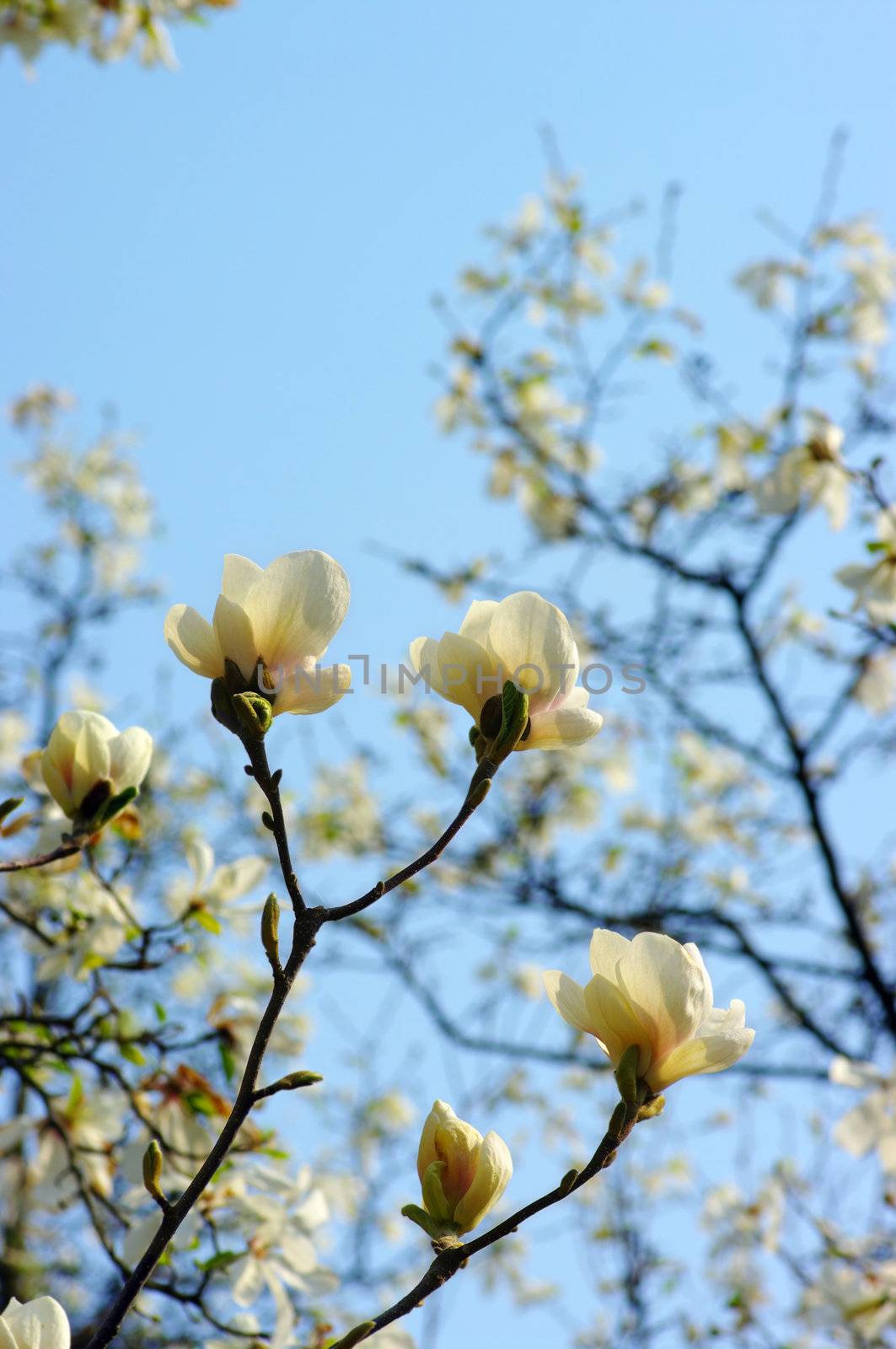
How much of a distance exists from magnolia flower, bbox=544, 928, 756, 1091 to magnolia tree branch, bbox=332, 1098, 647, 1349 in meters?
0.05

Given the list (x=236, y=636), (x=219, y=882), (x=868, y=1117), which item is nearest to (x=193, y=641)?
(x=236, y=636)

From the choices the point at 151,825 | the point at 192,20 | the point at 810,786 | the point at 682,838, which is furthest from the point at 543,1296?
the point at 192,20

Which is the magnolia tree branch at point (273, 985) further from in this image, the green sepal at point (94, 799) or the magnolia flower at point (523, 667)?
the green sepal at point (94, 799)

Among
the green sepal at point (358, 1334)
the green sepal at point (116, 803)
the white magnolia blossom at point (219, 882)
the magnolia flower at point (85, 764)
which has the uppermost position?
the white magnolia blossom at point (219, 882)

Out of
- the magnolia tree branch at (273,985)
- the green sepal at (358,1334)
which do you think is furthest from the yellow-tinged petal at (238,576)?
the green sepal at (358,1334)

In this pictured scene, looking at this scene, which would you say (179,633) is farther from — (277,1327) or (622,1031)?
(277,1327)

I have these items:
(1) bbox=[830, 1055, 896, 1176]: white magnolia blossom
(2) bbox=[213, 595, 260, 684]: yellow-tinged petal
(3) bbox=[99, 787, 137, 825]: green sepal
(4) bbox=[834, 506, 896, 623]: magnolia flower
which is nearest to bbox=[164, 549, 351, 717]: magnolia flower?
(2) bbox=[213, 595, 260, 684]: yellow-tinged petal

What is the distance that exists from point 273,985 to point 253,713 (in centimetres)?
18

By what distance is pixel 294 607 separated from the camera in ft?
2.62

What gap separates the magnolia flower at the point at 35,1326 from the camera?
0.74 m

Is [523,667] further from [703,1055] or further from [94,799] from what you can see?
[94,799]

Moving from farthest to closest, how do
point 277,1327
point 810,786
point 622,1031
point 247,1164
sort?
point 810,786, point 247,1164, point 277,1327, point 622,1031

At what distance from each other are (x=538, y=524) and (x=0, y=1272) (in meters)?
3.13

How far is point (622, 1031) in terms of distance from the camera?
737 mm
